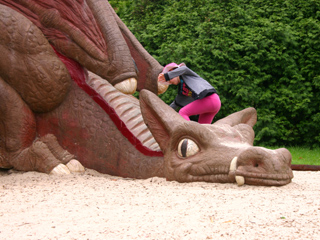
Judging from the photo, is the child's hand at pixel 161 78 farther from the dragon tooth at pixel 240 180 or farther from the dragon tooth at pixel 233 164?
the dragon tooth at pixel 240 180

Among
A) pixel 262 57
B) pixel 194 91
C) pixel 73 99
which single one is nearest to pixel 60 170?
pixel 73 99

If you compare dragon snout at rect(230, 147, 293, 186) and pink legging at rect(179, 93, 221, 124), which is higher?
pink legging at rect(179, 93, 221, 124)

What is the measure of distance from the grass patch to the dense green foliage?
228 millimetres

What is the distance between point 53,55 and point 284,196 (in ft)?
8.53

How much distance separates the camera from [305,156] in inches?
287

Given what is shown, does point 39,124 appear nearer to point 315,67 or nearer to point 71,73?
point 71,73

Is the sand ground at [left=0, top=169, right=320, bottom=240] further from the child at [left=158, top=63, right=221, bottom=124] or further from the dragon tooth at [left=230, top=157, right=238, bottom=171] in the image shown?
the child at [left=158, top=63, right=221, bottom=124]

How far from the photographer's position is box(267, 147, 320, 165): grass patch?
688 cm

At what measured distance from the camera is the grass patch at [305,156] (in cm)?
688

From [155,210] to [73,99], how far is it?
1920 mm

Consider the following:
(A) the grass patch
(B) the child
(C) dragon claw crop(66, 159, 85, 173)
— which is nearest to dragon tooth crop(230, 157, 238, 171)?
(B) the child

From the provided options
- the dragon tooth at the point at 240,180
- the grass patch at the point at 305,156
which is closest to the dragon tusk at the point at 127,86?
the dragon tooth at the point at 240,180

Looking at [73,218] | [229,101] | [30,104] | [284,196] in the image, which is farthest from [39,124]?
[229,101]

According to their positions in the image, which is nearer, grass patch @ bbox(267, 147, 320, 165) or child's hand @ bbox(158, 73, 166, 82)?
child's hand @ bbox(158, 73, 166, 82)
